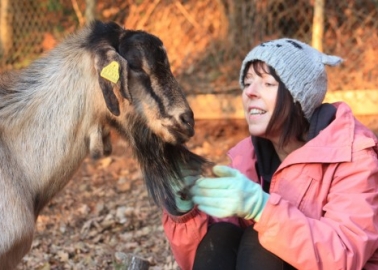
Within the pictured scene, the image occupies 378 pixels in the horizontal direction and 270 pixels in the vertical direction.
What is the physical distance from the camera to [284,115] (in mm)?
3066

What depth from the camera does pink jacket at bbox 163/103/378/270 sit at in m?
2.76

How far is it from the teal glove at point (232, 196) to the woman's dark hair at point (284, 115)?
337 millimetres

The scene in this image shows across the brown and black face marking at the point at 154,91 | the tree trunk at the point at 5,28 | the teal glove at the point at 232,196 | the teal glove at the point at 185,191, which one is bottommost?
the tree trunk at the point at 5,28

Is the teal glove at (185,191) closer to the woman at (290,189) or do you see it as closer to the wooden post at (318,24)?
the woman at (290,189)

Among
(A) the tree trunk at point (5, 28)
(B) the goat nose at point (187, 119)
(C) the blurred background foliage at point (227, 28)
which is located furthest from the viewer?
(A) the tree trunk at point (5, 28)

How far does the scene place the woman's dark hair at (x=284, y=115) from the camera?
306 cm

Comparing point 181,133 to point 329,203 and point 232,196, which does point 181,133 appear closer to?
point 232,196

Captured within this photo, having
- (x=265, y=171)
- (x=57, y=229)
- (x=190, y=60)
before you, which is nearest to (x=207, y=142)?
(x=190, y=60)

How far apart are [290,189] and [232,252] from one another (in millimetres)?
445

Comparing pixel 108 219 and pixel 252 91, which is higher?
pixel 252 91

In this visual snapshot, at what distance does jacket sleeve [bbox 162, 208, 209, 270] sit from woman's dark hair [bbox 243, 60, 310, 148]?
0.54 m

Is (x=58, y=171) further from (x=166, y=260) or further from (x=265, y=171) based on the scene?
(x=166, y=260)

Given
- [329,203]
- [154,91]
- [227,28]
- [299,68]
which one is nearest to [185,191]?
[154,91]

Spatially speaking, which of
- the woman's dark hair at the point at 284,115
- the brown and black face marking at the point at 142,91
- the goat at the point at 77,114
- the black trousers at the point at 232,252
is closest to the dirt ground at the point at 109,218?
the black trousers at the point at 232,252
